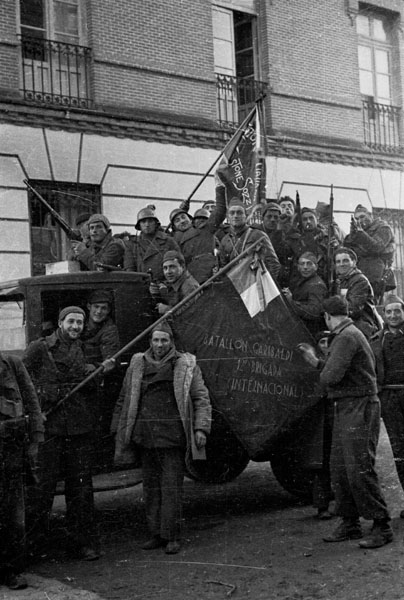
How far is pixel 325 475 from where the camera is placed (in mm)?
7242

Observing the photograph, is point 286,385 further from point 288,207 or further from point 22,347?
point 288,207

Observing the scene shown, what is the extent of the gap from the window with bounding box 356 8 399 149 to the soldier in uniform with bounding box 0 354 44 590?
14596 mm

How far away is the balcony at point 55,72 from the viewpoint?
13938 mm

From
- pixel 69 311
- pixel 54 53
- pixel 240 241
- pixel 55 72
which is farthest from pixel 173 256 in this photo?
pixel 54 53

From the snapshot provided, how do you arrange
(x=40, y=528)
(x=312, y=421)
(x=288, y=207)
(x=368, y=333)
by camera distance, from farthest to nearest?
(x=288, y=207) < (x=368, y=333) < (x=312, y=421) < (x=40, y=528)

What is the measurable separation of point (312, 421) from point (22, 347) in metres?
2.61

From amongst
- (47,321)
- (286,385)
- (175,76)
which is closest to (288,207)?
(286,385)

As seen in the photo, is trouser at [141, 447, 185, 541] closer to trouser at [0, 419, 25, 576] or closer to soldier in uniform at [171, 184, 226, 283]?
trouser at [0, 419, 25, 576]

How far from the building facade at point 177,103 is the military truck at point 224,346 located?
656cm

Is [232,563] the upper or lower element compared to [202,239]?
lower

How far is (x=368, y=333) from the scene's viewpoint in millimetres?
7770

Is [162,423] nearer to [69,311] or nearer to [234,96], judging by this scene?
[69,311]

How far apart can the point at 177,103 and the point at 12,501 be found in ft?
36.6

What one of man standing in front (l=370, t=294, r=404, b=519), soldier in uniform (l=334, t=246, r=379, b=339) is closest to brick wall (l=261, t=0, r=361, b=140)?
soldier in uniform (l=334, t=246, r=379, b=339)
